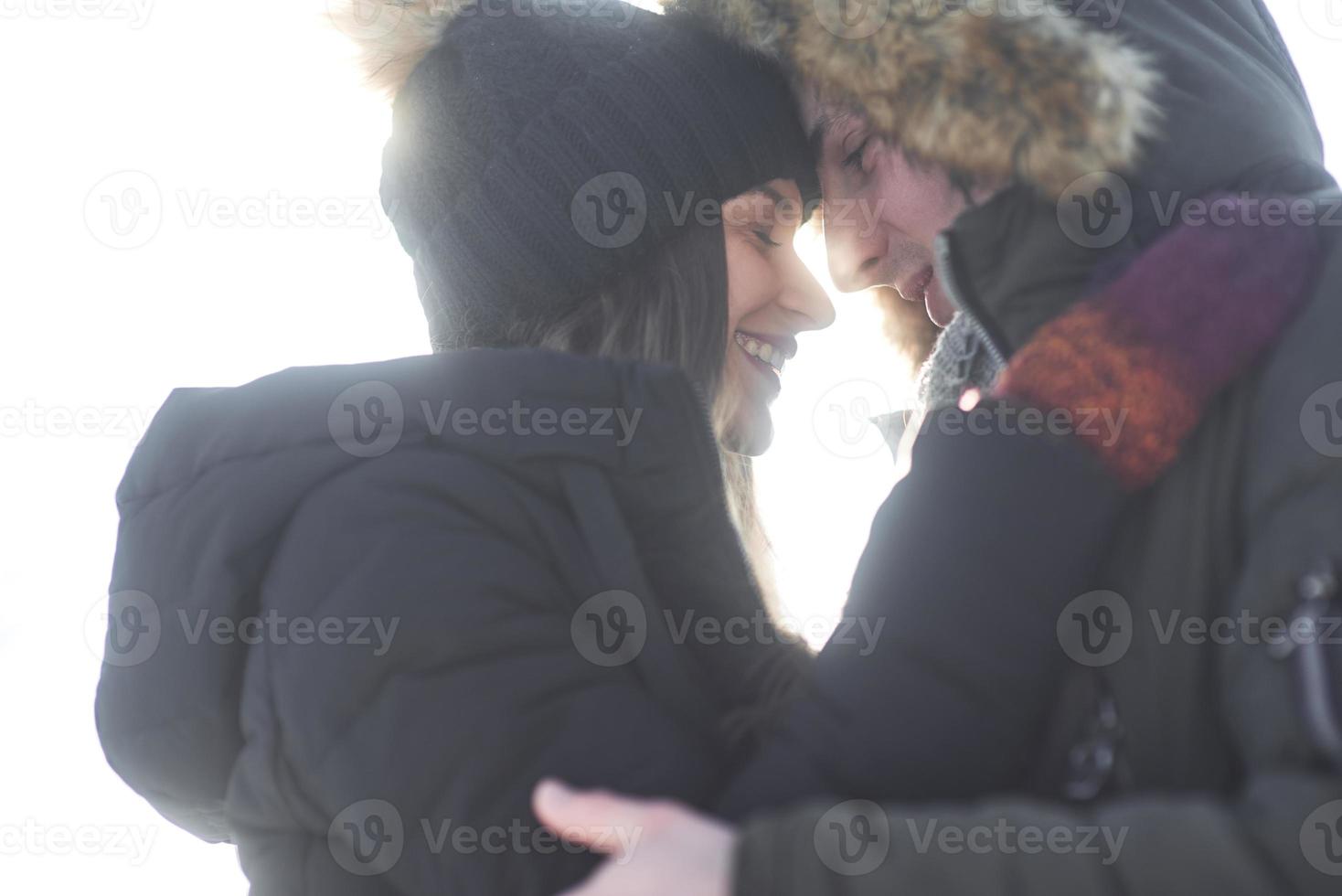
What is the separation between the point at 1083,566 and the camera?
780 mm

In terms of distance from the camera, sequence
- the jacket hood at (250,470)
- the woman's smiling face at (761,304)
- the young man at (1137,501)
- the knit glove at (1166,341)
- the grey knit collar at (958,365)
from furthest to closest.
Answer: the woman's smiling face at (761,304), the grey knit collar at (958,365), the jacket hood at (250,470), the knit glove at (1166,341), the young man at (1137,501)

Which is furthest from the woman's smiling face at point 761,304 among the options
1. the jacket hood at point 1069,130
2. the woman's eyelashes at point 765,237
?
the jacket hood at point 1069,130

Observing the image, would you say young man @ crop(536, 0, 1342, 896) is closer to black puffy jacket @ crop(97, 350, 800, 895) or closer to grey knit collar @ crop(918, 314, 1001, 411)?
grey knit collar @ crop(918, 314, 1001, 411)

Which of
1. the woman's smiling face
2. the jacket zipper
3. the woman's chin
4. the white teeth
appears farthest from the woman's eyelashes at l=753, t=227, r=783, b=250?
the jacket zipper

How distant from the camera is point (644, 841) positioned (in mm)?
680

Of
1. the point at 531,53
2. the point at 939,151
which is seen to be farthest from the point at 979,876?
the point at 531,53

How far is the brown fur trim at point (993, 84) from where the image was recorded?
0.92 m

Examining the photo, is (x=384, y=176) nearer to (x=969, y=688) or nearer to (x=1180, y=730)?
(x=969, y=688)

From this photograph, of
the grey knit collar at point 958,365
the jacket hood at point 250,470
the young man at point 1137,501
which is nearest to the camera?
the young man at point 1137,501

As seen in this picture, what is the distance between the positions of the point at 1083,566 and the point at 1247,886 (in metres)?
0.24

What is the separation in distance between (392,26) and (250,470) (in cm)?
69

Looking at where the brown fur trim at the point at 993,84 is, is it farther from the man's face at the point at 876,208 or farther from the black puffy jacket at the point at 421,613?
the black puffy jacket at the point at 421,613

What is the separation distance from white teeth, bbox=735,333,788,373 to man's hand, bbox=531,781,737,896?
0.74 metres

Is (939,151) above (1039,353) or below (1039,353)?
above
